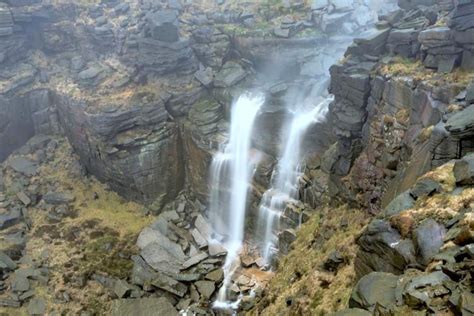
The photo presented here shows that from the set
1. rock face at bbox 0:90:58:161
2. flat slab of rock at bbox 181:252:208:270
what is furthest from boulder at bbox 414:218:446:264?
rock face at bbox 0:90:58:161

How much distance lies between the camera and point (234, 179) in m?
30.6

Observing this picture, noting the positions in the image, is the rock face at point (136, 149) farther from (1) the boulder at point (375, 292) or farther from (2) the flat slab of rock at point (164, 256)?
(1) the boulder at point (375, 292)

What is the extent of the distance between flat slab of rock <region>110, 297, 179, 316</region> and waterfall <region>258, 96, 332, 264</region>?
23.3 feet

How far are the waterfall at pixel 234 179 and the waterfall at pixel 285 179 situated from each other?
2.08 metres

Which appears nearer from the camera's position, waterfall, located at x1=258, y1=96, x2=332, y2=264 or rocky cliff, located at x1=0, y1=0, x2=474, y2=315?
rocky cliff, located at x1=0, y1=0, x2=474, y2=315

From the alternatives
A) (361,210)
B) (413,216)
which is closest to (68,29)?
(361,210)

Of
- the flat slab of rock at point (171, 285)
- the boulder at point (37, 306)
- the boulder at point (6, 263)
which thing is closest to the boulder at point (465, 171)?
the flat slab of rock at point (171, 285)

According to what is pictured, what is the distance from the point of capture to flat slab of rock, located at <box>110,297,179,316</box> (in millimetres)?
23484

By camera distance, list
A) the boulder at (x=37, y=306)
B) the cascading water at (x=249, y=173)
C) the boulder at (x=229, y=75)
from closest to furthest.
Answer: the boulder at (x=37, y=306)
the cascading water at (x=249, y=173)
the boulder at (x=229, y=75)

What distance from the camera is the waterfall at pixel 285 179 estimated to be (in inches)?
1085

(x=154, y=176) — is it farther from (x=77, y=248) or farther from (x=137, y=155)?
(x=77, y=248)

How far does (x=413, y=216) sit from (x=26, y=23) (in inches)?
1503

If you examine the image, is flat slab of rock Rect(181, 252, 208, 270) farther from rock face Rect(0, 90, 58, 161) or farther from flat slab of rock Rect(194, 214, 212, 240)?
rock face Rect(0, 90, 58, 161)

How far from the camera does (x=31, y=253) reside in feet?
94.2
